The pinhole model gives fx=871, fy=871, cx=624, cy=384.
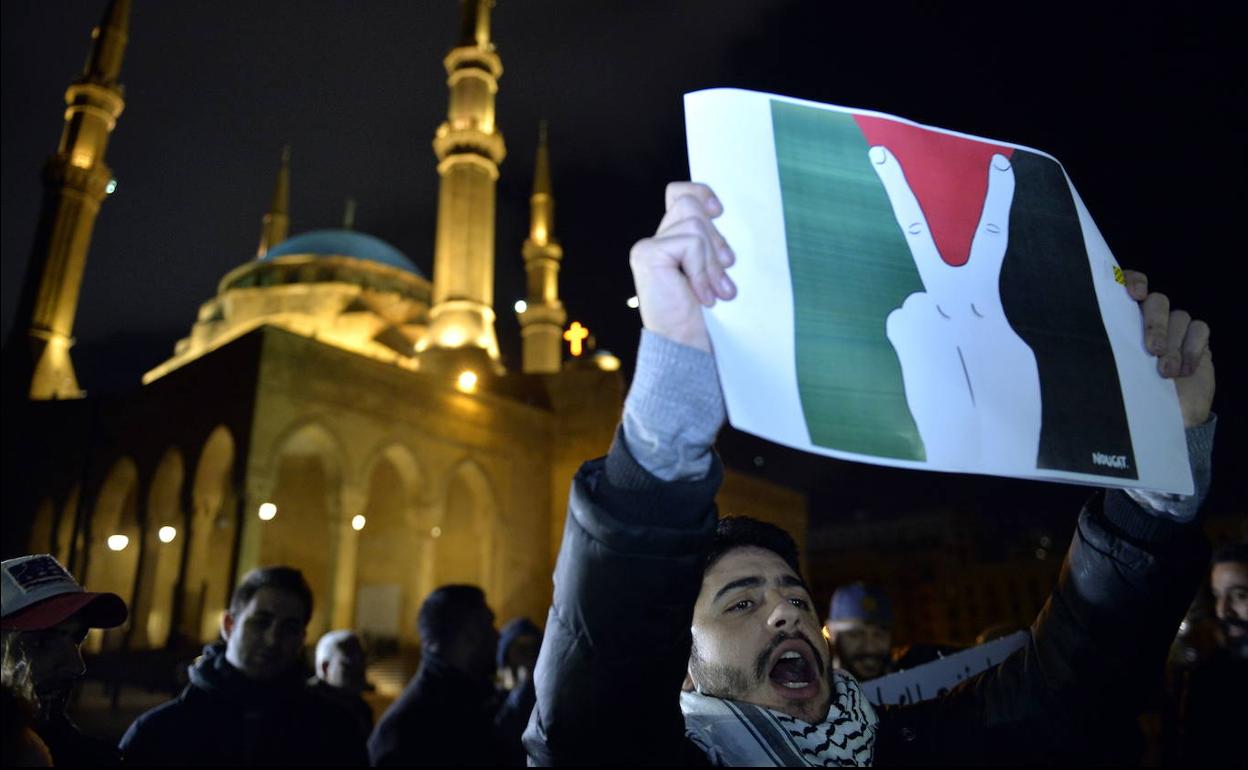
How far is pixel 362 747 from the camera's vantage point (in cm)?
344

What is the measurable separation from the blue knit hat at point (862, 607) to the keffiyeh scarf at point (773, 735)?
8.31ft

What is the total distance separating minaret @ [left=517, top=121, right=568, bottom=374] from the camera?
28891mm

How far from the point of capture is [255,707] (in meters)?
3.25

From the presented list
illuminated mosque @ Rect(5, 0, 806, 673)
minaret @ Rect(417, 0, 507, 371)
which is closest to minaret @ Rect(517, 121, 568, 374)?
A: illuminated mosque @ Rect(5, 0, 806, 673)

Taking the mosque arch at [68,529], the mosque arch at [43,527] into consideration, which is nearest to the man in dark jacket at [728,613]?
the mosque arch at [68,529]

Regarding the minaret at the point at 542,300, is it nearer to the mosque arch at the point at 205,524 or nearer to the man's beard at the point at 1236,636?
the mosque arch at the point at 205,524

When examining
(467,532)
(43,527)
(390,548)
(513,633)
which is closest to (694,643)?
(513,633)

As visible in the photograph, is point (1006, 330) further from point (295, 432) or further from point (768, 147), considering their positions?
point (295, 432)

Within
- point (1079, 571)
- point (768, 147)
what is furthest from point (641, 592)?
point (1079, 571)

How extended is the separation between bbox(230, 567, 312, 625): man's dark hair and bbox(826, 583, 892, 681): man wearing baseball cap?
2.48 metres

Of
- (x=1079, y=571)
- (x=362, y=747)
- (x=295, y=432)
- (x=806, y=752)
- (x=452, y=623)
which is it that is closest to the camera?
(x=806, y=752)

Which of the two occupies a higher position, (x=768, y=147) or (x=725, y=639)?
(x=768, y=147)

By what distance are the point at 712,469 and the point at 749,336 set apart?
0.82 ft

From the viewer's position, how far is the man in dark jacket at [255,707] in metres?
3.06
